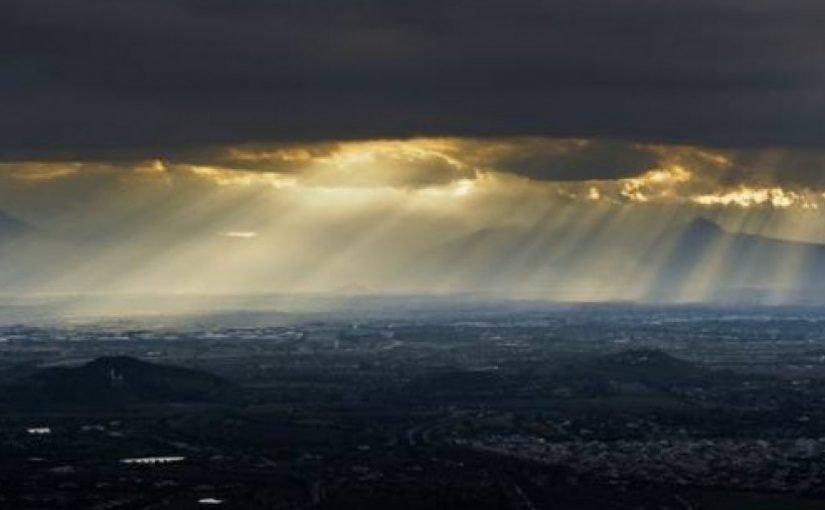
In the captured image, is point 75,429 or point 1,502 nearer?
point 1,502

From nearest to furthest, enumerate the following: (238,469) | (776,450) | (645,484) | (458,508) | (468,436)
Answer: (458,508), (645,484), (238,469), (776,450), (468,436)

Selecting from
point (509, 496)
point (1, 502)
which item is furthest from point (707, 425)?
point (1, 502)

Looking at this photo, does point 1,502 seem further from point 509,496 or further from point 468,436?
point 468,436

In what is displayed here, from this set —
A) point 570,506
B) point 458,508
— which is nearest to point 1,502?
point 458,508

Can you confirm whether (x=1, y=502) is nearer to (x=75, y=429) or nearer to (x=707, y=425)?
(x=75, y=429)

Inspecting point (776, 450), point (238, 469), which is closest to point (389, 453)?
point (238, 469)

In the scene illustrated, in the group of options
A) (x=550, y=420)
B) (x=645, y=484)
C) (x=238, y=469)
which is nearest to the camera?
(x=645, y=484)

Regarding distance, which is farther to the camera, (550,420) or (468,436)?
(550,420)

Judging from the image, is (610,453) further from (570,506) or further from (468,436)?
(570,506)

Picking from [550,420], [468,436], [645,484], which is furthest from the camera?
[550,420]

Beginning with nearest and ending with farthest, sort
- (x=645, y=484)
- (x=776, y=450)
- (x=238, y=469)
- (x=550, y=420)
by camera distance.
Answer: (x=645, y=484), (x=238, y=469), (x=776, y=450), (x=550, y=420)
